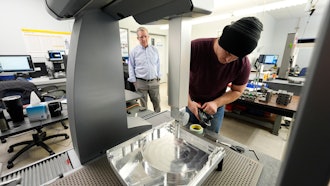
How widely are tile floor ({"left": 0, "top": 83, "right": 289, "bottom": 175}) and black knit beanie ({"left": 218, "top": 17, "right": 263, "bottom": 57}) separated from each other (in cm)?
162

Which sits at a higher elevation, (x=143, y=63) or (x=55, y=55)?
(x=55, y=55)

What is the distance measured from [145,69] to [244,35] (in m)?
2.19

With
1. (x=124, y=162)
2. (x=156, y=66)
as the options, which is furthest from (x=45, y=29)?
(x=124, y=162)

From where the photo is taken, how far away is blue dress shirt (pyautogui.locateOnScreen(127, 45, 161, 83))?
274cm

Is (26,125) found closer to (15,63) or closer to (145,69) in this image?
(145,69)

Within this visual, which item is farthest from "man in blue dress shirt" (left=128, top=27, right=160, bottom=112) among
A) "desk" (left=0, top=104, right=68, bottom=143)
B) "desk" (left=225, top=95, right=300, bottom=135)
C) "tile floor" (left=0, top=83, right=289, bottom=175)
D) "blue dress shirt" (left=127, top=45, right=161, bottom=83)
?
"desk" (left=225, top=95, right=300, bottom=135)

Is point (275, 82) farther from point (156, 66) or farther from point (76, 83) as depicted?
point (76, 83)

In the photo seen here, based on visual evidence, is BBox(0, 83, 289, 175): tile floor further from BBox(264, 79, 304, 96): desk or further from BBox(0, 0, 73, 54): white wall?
BBox(0, 0, 73, 54): white wall

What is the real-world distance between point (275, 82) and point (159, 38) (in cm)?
455

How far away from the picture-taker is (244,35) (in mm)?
707

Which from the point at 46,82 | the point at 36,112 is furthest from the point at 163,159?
the point at 46,82

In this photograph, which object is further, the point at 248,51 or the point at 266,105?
the point at 266,105

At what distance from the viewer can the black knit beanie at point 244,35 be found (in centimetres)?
71

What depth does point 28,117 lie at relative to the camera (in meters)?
1.42
